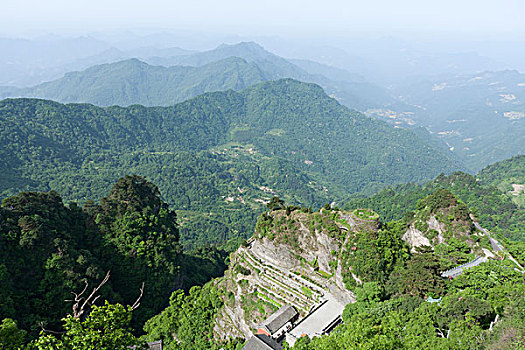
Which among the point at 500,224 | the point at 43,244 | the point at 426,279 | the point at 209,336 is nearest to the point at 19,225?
the point at 43,244

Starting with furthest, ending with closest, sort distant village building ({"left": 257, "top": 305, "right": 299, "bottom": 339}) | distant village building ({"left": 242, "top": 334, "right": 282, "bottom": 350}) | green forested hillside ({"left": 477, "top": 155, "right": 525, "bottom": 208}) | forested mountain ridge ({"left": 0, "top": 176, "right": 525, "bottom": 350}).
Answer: green forested hillside ({"left": 477, "top": 155, "right": 525, "bottom": 208}), distant village building ({"left": 257, "top": 305, "right": 299, "bottom": 339}), distant village building ({"left": 242, "top": 334, "right": 282, "bottom": 350}), forested mountain ridge ({"left": 0, "top": 176, "right": 525, "bottom": 350})

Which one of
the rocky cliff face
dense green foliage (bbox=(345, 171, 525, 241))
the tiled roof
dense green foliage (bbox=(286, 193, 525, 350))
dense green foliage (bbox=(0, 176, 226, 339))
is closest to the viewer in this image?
dense green foliage (bbox=(286, 193, 525, 350))

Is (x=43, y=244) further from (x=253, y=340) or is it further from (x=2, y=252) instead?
(x=253, y=340)

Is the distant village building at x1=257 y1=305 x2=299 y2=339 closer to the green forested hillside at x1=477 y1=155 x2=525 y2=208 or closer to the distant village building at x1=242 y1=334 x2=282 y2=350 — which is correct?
the distant village building at x1=242 y1=334 x2=282 y2=350

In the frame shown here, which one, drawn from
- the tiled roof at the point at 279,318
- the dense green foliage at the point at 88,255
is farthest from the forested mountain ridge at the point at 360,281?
the dense green foliage at the point at 88,255

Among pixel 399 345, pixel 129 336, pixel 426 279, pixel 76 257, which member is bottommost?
pixel 76 257

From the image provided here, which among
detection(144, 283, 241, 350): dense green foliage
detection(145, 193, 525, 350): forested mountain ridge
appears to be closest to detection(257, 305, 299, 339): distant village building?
detection(145, 193, 525, 350): forested mountain ridge
